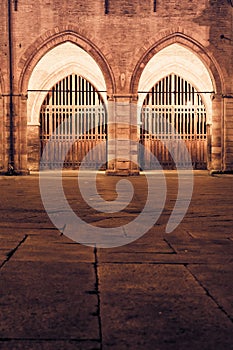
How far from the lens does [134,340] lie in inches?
84.0

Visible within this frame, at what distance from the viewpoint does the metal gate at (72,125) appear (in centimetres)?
2403

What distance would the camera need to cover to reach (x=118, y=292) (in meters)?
2.93


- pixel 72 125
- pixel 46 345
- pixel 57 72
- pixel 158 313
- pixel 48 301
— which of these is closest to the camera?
pixel 46 345

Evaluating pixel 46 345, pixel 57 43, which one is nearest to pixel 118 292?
pixel 46 345

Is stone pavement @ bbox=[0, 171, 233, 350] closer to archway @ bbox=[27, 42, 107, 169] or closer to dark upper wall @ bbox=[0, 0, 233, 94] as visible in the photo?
dark upper wall @ bbox=[0, 0, 233, 94]

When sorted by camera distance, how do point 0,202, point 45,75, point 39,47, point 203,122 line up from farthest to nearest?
1. point 203,122
2. point 45,75
3. point 39,47
4. point 0,202

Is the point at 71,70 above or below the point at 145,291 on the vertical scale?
above

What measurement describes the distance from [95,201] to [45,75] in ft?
48.3

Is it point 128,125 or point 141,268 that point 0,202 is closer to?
point 141,268

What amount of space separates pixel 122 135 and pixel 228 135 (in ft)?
12.4

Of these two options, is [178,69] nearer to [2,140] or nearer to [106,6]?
[106,6]

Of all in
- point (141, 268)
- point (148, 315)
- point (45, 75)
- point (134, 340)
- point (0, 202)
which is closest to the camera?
point (134, 340)

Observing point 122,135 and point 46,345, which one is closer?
point 46,345

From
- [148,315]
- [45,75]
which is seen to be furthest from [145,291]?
[45,75]
